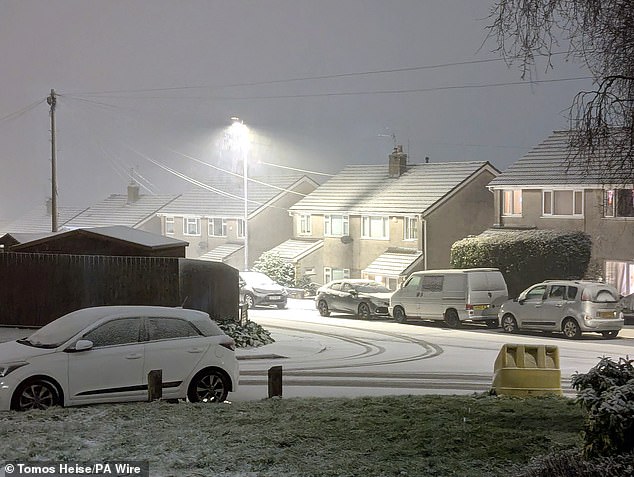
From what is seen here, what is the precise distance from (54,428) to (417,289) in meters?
24.6

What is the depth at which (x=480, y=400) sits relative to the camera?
1143cm

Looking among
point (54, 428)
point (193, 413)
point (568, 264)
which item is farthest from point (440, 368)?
point (568, 264)

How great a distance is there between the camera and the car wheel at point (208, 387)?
42.1ft

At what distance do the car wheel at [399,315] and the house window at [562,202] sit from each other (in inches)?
303

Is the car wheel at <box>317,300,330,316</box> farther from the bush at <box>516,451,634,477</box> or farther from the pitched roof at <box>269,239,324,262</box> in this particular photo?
the bush at <box>516,451,634,477</box>

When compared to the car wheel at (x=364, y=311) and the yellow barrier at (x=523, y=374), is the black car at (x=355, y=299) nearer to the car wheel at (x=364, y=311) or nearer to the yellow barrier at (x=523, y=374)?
the car wheel at (x=364, y=311)

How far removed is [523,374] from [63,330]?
21.3 feet

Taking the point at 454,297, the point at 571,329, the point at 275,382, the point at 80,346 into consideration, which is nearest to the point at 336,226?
the point at 454,297

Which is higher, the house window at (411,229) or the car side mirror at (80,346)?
the house window at (411,229)

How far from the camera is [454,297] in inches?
1251

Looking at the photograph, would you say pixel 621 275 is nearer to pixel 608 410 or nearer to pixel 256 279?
pixel 256 279

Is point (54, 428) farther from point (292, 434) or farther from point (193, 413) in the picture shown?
point (292, 434)

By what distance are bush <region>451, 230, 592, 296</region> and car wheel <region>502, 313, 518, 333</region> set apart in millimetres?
5356

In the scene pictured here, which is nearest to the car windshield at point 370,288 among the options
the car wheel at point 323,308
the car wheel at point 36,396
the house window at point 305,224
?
the car wheel at point 323,308
